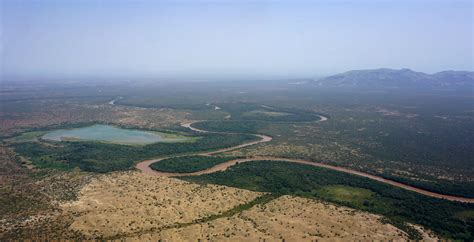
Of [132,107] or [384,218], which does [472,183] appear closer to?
[384,218]

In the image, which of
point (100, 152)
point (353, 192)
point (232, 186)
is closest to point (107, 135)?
point (100, 152)

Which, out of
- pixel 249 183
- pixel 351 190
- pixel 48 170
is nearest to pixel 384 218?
pixel 351 190

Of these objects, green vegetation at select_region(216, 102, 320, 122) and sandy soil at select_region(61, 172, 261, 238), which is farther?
green vegetation at select_region(216, 102, 320, 122)

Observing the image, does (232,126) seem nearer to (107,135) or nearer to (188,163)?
(107,135)

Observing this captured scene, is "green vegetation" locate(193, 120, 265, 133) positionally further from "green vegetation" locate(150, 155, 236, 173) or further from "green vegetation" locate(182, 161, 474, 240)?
"green vegetation" locate(182, 161, 474, 240)

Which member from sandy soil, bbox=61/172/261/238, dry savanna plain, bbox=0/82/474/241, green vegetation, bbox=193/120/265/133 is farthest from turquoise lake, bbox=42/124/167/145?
sandy soil, bbox=61/172/261/238
